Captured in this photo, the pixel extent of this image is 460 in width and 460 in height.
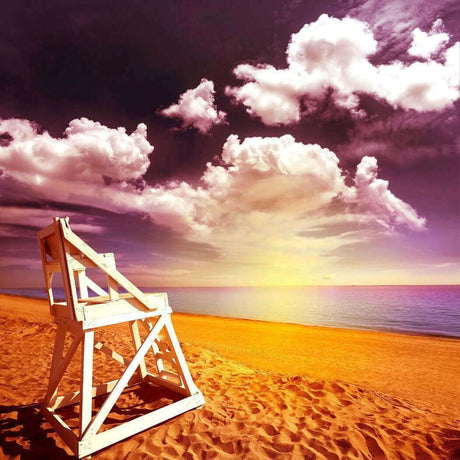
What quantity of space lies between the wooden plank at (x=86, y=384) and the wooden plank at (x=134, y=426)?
0.64 ft

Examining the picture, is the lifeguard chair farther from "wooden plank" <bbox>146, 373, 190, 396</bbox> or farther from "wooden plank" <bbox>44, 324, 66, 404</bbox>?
"wooden plank" <bbox>146, 373, 190, 396</bbox>

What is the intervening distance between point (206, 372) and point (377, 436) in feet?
13.6

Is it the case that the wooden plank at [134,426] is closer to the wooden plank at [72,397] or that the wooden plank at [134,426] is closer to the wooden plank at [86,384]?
the wooden plank at [86,384]

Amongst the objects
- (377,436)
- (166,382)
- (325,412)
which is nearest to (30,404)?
(166,382)

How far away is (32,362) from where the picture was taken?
25.0ft

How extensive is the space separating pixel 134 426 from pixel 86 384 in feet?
3.40

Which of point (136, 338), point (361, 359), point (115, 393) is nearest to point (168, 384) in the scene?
point (136, 338)

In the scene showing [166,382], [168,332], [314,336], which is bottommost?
[314,336]

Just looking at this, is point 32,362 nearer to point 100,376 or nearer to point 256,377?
point 100,376

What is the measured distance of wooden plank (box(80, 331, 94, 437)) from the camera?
3471mm

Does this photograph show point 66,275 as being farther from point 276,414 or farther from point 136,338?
point 276,414

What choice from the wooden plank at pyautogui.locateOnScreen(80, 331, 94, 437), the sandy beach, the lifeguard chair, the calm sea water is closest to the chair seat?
the lifeguard chair

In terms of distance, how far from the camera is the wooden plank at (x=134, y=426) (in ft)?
11.3

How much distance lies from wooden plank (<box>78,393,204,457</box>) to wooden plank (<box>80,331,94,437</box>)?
0.20m
